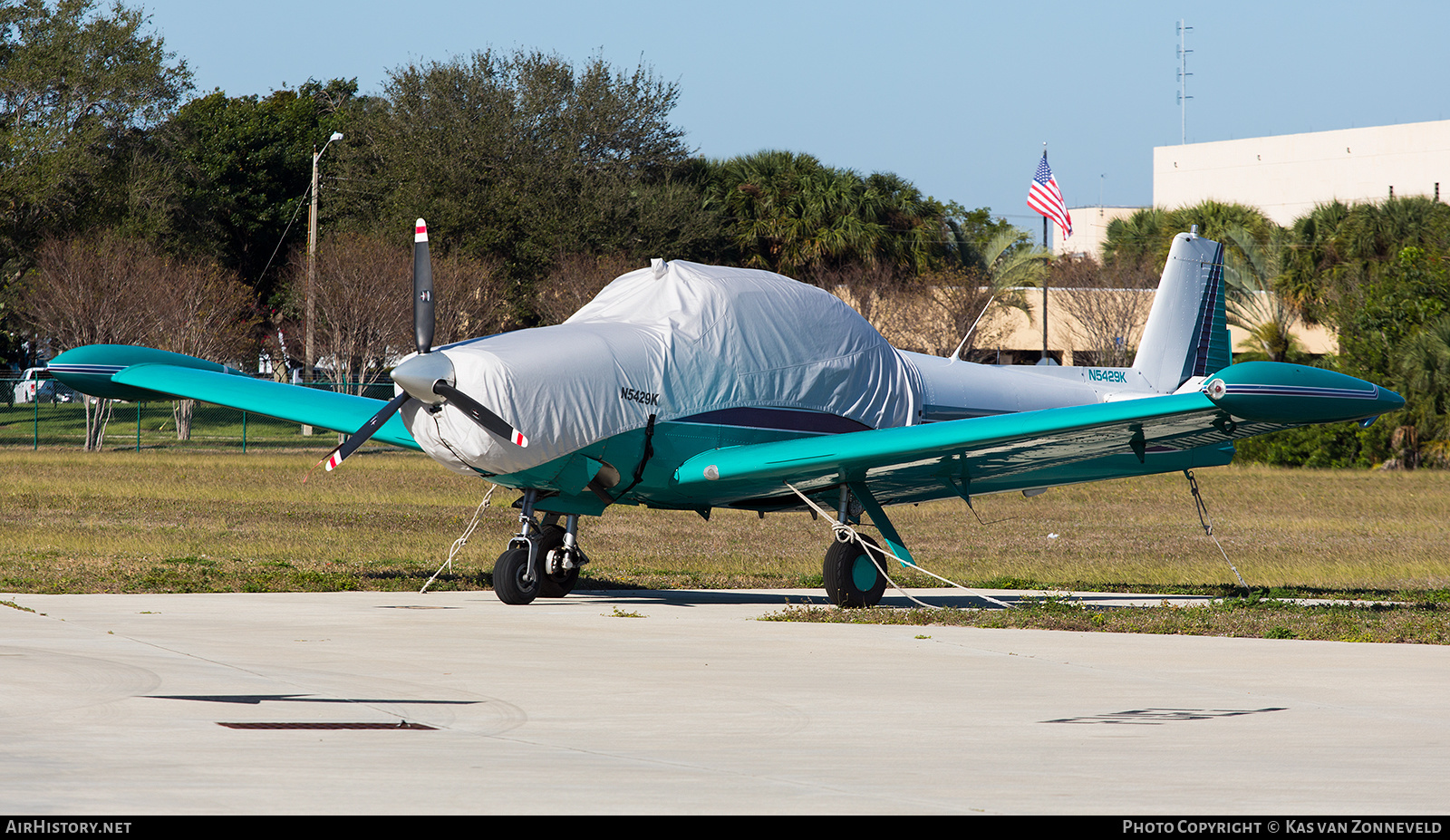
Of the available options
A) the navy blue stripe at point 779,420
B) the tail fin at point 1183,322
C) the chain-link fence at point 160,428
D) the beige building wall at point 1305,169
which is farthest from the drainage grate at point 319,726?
the beige building wall at point 1305,169

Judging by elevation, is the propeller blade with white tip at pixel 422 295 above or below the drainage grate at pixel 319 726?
above

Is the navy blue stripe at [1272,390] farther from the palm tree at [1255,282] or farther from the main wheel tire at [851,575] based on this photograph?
the palm tree at [1255,282]

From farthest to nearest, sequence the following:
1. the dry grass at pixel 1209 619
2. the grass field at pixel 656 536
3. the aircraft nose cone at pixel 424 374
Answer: the grass field at pixel 656 536 < the aircraft nose cone at pixel 424 374 < the dry grass at pixel 1209 619

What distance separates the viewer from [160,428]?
175 ft

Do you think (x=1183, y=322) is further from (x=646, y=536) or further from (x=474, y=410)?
(x=474, y=410)

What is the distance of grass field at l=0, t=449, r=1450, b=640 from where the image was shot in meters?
16.5

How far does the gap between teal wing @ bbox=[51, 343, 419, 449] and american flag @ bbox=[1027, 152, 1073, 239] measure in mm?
30937

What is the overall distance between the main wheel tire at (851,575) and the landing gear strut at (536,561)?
7.43ft

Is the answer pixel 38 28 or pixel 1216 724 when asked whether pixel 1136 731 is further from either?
pixel 38 28

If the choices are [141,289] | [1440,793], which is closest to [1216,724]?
[1440,793]

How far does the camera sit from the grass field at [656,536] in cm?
1645

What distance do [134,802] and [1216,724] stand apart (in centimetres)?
483

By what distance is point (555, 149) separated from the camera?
5822 centimetres

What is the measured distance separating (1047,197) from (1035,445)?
31882 mm
